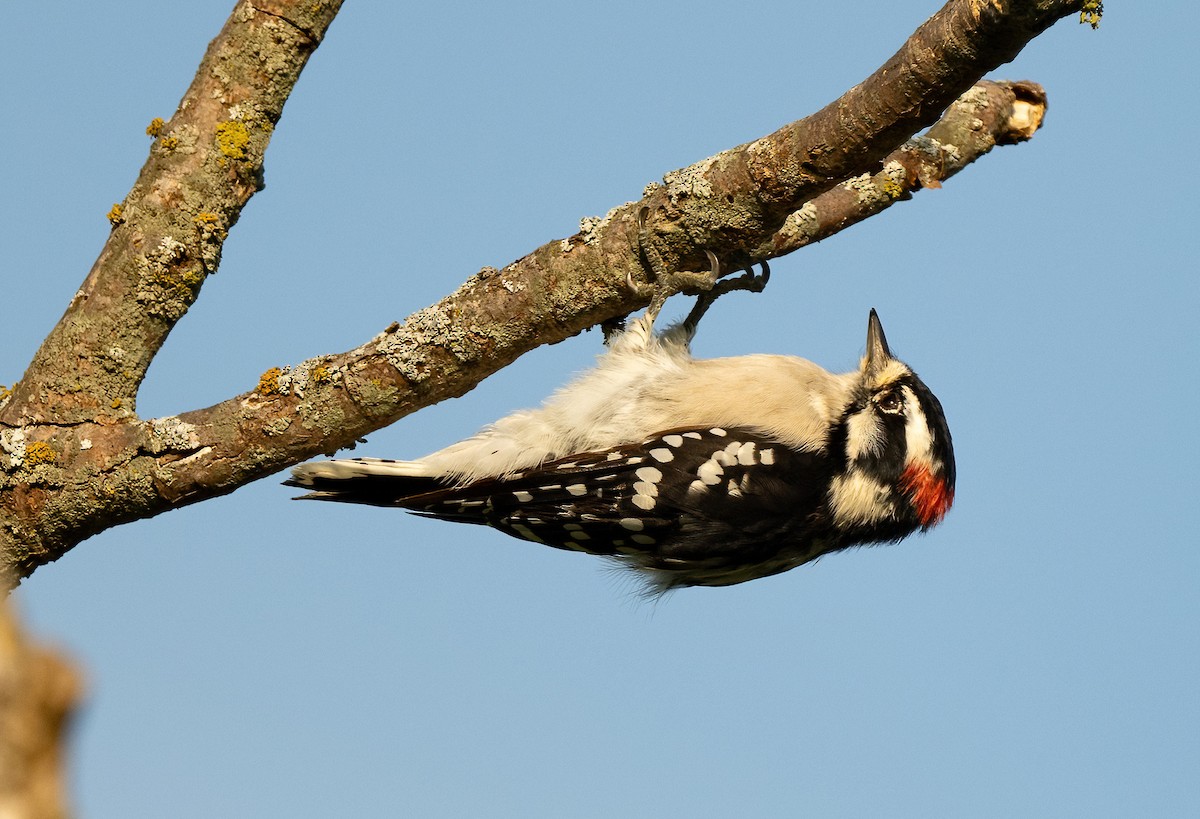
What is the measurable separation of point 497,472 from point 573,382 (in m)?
0.53

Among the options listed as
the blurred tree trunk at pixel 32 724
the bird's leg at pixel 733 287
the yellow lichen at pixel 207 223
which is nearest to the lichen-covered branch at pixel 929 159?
the bird's leg at pixel 733 287

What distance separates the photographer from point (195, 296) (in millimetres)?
3924

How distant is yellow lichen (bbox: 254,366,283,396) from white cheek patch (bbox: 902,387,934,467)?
8.69 ft

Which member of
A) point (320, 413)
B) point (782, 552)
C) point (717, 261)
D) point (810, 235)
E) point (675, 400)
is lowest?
point (782, 552)

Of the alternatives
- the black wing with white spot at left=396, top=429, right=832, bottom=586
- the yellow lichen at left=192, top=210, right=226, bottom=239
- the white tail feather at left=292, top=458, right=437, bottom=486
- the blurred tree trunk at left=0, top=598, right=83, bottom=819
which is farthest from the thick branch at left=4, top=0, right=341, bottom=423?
the blurred tree trunk at left=0, top=598, right=83, bottom=819

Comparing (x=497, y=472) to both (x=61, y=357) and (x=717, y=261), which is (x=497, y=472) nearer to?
(x=717, y=261)

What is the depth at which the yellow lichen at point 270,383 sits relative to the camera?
12.7 ft

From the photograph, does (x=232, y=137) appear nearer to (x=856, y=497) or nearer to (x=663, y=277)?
(x=663, y=277)

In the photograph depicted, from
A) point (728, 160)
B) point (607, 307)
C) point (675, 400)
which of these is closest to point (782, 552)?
point (675, 400)

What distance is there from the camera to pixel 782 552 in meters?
4.92

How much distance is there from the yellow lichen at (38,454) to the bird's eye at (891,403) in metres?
3.30

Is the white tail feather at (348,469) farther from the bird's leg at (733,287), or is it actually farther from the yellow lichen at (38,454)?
the bird's leg at (733,287)

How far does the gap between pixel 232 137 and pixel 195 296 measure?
1.82 feet

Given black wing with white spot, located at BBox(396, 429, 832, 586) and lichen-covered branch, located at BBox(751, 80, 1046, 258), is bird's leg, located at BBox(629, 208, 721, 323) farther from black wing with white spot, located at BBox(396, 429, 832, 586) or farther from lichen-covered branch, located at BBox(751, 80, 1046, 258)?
black wing with white spot, located at BBox(396, 429, 832, 586)
